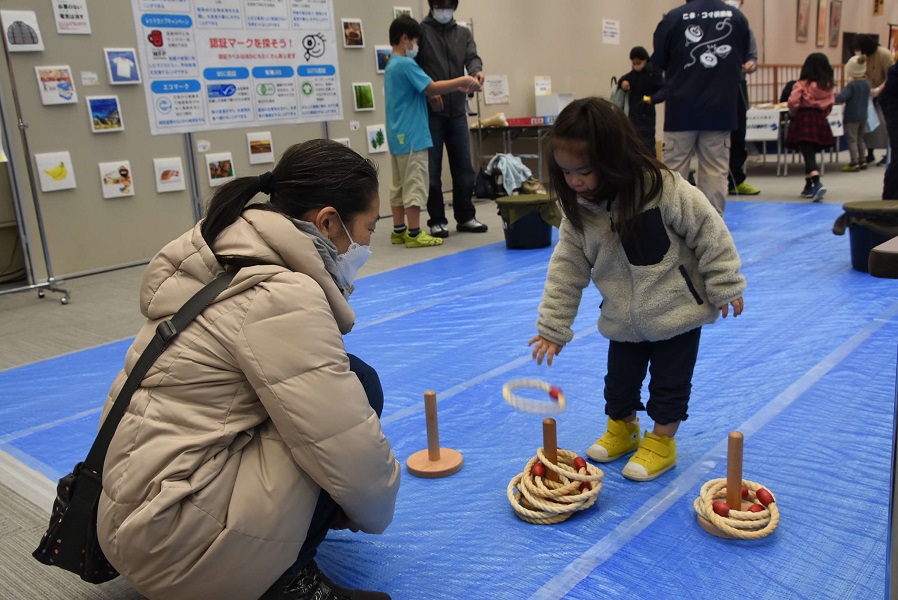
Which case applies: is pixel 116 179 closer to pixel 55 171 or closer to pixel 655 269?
pixel 55 171

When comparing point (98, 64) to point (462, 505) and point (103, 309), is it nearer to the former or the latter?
point (103, 309)

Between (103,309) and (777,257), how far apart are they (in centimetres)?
359

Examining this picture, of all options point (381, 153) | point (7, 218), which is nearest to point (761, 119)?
point (381, 153)

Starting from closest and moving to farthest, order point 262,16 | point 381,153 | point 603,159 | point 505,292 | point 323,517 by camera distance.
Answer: point 323,517 < point 603,159 < point 505,292 < point 262,16 < point 381,153

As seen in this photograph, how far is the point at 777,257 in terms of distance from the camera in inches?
164

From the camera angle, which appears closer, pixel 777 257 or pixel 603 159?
pixel 603 159

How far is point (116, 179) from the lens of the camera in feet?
16.7

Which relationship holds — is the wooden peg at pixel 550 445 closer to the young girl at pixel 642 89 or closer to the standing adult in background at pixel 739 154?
the standing adult in background at pixel 739 154

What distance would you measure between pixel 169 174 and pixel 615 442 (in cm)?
425

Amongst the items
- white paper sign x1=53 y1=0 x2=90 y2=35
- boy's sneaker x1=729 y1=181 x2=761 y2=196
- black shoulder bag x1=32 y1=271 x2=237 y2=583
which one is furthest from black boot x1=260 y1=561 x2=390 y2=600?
boy's sneaker x1=729 y1=181 x2=761 y2=196

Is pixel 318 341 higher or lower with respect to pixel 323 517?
higher

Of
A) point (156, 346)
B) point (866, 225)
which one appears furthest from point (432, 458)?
point (866, 225)

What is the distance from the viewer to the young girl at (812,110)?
22.1 feet

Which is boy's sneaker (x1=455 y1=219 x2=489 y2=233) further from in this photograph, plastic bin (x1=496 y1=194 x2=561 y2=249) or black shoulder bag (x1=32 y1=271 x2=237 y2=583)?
black shoulder bag (x1=32 y1=271 x2=237 y2=583)
